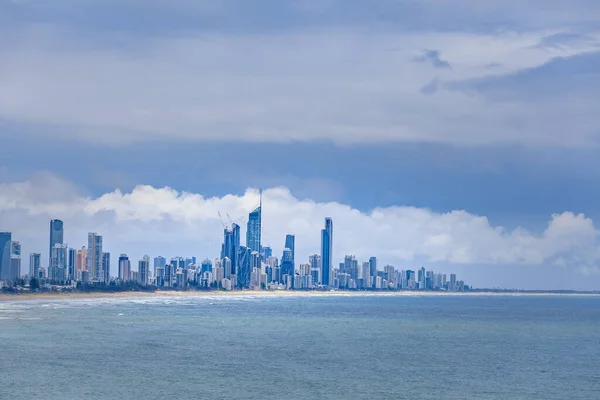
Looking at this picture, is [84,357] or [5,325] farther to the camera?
[5,325]

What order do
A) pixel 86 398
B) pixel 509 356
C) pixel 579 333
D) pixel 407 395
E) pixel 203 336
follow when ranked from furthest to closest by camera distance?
pixel 579 333
pixel 203 336
pixel 509 356
pixel 407 395
pixel 86 398

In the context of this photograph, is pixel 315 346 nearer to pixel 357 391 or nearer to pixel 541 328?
pixel 357 391

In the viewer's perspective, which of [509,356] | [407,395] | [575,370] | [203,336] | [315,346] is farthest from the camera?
[203,336]

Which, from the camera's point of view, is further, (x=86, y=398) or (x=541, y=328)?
(x=541, y=328)

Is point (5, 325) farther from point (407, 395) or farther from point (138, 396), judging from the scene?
point (407, 395)

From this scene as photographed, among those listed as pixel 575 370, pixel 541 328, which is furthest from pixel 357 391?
pixel 541 328

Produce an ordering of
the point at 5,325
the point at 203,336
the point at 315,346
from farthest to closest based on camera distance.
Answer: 1. the point at 5,325
2. the point at 203,336
3. the point at 315,346

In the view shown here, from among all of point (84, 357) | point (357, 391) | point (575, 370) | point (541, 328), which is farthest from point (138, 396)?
point (541, 328)

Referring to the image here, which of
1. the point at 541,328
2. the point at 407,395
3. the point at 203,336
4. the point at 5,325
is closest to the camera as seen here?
the point at 407,395
